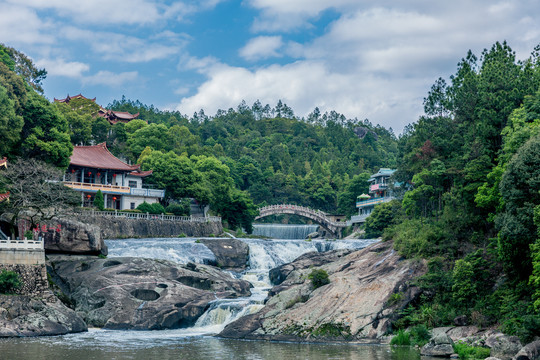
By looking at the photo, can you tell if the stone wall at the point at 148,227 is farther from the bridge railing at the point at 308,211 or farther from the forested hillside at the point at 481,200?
the forested hillside at the point at 481,200

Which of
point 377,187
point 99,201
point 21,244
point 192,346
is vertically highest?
point 377,187

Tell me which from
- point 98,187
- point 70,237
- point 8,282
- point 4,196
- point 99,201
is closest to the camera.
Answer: point 8,282

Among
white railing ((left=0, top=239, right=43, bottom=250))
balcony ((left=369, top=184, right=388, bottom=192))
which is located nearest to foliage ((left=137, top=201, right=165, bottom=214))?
white railing ((left=0, top=239, right=43, bottom=250))

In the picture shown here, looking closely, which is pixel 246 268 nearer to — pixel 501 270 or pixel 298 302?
pixel 298 302

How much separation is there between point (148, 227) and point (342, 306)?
2958 cm

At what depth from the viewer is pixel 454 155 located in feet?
124

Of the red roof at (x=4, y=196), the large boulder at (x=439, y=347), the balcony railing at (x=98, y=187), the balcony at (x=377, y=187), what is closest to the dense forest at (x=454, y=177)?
the large boulder at (x=439, y=347)

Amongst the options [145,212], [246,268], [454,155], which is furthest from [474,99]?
[145,212]

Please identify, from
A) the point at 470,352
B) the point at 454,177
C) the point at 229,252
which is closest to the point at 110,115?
the point at 229,252

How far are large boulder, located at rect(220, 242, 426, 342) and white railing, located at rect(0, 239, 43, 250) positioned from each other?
11.5 meters

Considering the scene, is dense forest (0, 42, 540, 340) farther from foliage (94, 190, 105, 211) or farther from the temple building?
foliage (94, 190, 105, 211)

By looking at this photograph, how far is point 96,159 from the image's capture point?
6638 cm

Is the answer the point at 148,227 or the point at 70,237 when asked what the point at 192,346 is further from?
the point at 148,227

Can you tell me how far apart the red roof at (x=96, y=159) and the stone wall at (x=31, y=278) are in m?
28.9
